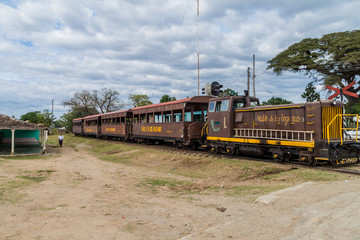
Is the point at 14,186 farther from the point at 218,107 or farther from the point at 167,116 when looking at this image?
the point at 167,116

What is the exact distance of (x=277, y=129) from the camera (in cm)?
1205

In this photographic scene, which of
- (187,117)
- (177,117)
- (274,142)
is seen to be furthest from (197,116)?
(274,142)

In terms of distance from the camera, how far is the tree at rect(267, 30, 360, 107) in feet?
121

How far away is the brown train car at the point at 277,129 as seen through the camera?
412 inches

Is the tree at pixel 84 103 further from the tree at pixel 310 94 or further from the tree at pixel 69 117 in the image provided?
the tree at pixel 310 94

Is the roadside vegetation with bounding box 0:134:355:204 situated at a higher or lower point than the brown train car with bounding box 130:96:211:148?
lower

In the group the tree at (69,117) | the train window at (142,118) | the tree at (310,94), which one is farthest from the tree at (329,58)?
the tree at (69,117)

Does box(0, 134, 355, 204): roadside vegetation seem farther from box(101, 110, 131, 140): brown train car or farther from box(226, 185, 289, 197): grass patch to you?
box(101, 110, 131, 140): brown train car

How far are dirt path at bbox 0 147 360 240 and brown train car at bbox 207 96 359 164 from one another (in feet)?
9.61

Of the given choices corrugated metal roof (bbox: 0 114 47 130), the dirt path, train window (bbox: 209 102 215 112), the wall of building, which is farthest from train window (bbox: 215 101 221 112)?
the wall of building

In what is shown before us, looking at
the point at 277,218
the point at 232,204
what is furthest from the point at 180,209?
the point at 277,218

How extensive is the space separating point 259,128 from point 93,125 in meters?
30.2

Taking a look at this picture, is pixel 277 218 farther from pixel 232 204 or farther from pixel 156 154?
pixel 156 154

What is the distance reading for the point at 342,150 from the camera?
10328mm
